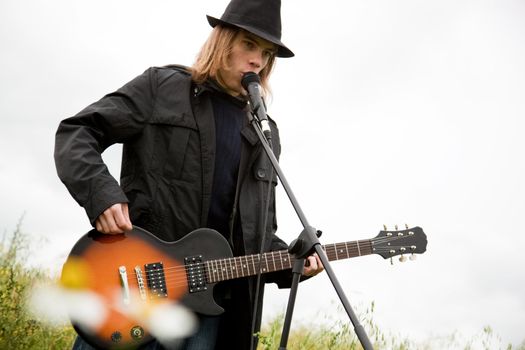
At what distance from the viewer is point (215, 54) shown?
2.91 meters

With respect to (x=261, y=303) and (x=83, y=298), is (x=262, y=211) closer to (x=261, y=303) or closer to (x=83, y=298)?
(x=261, y=303)

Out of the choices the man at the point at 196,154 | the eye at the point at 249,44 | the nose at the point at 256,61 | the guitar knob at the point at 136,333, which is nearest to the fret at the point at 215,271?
the man at the point at 196,154

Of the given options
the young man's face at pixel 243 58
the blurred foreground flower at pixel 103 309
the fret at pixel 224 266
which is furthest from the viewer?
the young man's face at pixel 243 58

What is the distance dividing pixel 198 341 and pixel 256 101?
116cm

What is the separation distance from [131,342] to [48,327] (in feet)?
4.43

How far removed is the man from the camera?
2.54 metres

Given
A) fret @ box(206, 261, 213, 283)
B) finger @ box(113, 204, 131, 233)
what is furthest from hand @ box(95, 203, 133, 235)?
fret @ box(206, 261, 213, 283)

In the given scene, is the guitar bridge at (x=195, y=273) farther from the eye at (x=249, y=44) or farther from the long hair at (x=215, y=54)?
the eye at (x=249, y=44)

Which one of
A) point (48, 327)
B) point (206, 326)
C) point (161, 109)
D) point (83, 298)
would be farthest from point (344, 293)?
point (48, 327)

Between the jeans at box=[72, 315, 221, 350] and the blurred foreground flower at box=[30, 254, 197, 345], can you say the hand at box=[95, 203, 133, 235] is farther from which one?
the jeans at box=[72, 315, 221, 350]

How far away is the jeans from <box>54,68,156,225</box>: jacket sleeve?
1.87 ft

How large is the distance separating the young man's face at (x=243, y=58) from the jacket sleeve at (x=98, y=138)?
397 millimetres

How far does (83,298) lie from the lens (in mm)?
2438

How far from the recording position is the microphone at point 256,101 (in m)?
2.28
